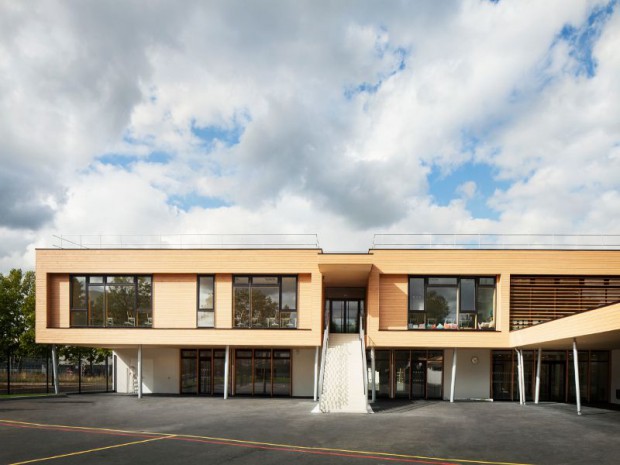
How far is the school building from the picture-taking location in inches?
886

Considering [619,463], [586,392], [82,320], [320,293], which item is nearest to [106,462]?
[619,463]

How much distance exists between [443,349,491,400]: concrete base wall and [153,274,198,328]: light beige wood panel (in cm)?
1280

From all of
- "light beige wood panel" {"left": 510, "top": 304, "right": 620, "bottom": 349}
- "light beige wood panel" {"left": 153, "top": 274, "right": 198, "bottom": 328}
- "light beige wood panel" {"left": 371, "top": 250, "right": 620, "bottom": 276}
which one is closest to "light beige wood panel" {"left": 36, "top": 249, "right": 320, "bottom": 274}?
"light beige wood panel" {"left": 153, "top": 274, "right": 198, "bottom": 328}

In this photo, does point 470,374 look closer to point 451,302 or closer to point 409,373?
point 409,373

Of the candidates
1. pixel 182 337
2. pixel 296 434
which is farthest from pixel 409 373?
pixel 296 434

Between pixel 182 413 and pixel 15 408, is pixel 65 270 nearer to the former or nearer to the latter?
pixel 15 408

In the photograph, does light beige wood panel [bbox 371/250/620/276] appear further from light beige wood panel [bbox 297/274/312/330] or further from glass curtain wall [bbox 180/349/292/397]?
glass curtain wall [bbox 180/349/292/397]

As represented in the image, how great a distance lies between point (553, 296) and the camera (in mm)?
22719

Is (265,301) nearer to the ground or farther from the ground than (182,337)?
farther from the ground

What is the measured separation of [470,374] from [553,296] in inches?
218

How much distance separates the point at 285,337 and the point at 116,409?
25.2 ft

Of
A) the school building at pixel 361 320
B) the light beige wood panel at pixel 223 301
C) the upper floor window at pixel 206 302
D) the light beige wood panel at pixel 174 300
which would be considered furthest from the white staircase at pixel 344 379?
the light beige wood panel at pixel 174 300

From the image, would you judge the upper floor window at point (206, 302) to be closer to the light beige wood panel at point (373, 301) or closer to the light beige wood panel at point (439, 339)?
the light beige wood panel at point (373, 301)

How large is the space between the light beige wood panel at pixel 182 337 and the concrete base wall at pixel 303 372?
248 cm
